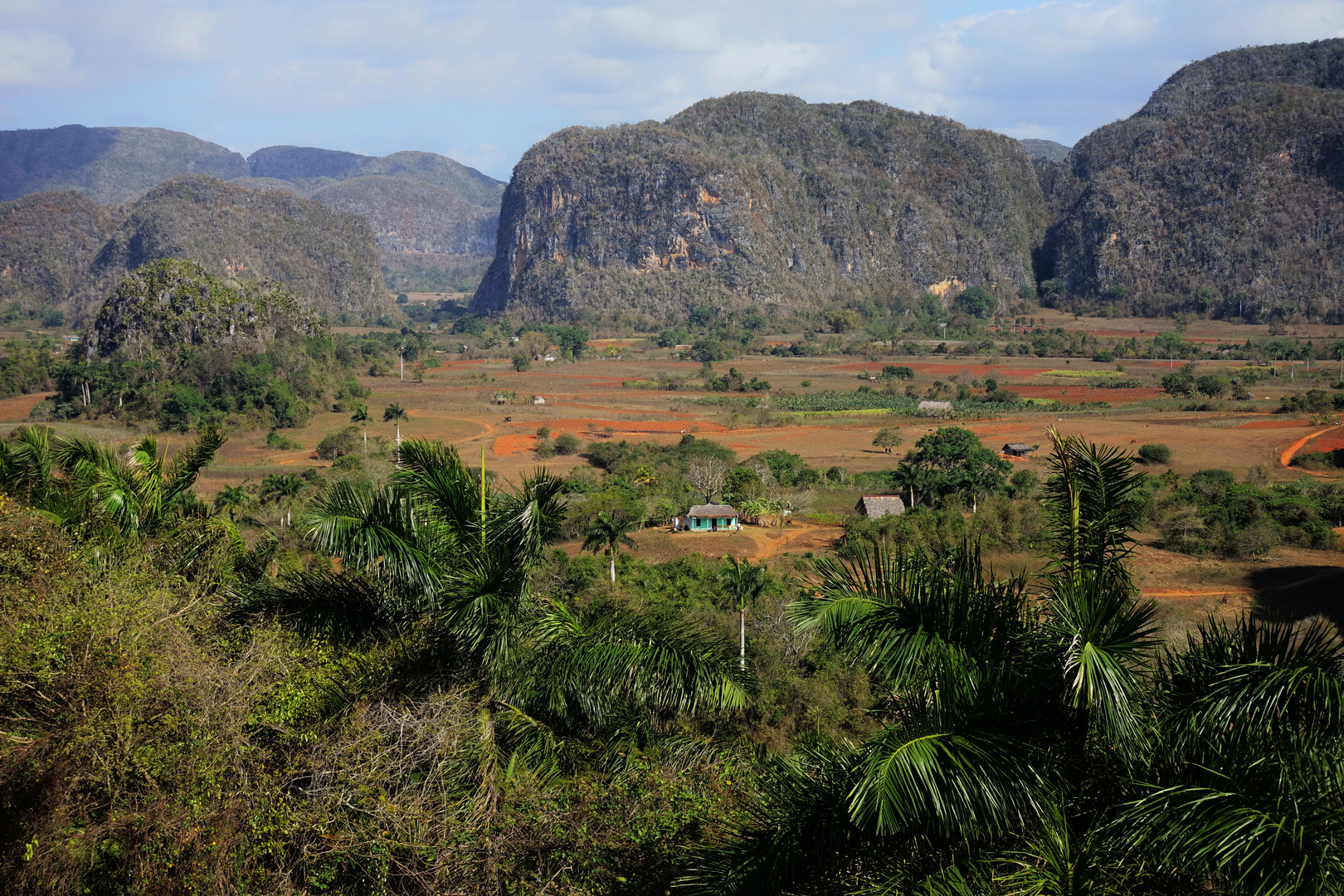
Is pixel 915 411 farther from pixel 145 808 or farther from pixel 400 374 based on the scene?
pixel 145 808

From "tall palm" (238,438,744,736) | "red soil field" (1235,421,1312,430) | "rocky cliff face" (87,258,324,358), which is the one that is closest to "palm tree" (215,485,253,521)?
"tall palm" (238,438,744,736)

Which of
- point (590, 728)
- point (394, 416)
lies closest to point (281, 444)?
point (394, 416)

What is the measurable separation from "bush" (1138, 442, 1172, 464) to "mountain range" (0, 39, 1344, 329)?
80365 millimetres

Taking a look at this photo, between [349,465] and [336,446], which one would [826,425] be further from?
[349,465]

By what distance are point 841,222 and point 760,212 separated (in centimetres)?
1717

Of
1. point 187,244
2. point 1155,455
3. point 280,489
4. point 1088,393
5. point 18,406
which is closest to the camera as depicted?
point 280,489

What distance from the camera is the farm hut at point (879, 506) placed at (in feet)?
89.9

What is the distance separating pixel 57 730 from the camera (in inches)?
211

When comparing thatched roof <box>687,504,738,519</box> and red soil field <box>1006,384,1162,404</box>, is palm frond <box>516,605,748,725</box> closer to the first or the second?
thatched roof <box>687,504,738,519</box>

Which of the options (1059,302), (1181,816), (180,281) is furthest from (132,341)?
(1059,302)

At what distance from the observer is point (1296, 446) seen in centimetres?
3916

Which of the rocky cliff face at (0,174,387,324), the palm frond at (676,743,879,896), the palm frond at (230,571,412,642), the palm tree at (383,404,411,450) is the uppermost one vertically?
the rocky cliff face at (0,174,387,324)

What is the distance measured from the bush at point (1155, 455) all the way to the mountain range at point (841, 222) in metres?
80.4

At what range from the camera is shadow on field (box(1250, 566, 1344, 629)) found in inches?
741
